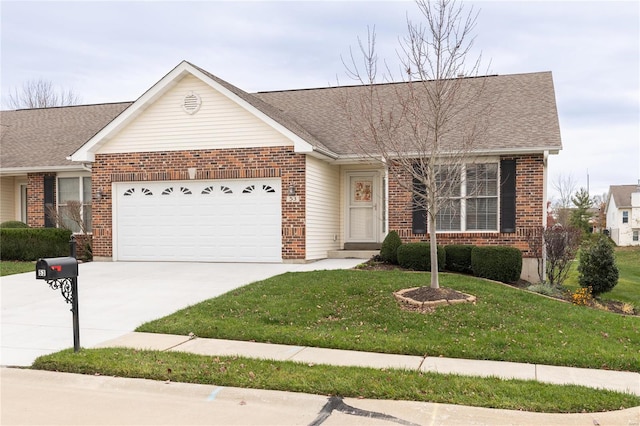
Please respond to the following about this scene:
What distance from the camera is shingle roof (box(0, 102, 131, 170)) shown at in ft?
60.3

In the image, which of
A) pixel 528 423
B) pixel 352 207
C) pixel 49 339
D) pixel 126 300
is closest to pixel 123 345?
pixel 49 339

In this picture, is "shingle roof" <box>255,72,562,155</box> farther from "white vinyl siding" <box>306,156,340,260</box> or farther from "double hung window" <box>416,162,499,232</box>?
"white vinyl siding" <box>306,156,340,260</box>

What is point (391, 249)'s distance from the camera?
13.8 meters

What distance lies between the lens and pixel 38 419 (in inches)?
190

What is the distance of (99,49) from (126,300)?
11262mm

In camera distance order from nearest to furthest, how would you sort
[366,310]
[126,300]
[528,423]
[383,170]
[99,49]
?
[528,423] < [366,310] < [126,300] < [383,170] < [99,49]

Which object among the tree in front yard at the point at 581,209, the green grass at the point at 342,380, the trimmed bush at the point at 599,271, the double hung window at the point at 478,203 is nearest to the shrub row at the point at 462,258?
the double hung window at the point at 478,203

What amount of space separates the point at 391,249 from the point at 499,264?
2714mm

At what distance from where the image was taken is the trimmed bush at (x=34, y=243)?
16.0 metres

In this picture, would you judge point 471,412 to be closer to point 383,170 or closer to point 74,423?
point 74,423

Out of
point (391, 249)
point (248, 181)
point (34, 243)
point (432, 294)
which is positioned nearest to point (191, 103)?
point (248, 181)

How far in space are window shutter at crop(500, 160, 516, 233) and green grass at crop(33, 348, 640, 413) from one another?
9.03m

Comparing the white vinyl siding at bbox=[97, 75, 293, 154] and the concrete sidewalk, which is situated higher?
the white vinyl siding at bbox=[97, 75, 293, 154]

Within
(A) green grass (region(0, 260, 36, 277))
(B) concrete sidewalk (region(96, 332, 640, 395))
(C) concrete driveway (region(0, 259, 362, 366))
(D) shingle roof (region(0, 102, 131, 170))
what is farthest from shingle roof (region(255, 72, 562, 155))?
(A) green grass (region(0, 260, 36, 277))
